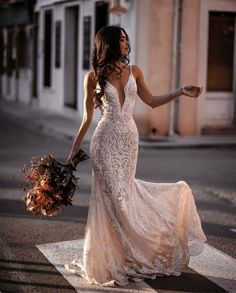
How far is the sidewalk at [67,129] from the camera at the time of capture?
13.5m

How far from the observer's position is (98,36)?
4.77m

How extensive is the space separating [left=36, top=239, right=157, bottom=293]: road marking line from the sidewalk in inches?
293

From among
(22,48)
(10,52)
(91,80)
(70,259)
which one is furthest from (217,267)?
(10,52)

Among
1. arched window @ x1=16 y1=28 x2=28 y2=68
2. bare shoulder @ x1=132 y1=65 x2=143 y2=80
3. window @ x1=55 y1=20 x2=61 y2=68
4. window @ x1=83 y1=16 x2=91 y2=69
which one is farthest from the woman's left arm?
arched window @ x1=16 y1=28 x2=28 y2=68

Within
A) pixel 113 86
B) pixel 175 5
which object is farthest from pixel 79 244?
pixel 175 5

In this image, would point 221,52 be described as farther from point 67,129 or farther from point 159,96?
point 159,96

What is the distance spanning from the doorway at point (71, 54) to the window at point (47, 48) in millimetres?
1620

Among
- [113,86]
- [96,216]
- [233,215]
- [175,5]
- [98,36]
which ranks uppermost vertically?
[175,5]

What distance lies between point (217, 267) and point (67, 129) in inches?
437

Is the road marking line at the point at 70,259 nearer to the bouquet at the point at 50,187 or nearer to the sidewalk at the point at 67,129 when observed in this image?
the bouquet at the point at 50,187

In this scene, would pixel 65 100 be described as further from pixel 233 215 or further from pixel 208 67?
pixel 233 215

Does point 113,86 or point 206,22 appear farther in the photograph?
point 206,22

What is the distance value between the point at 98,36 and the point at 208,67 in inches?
437

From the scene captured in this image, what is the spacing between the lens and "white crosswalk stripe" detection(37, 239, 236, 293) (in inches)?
189
